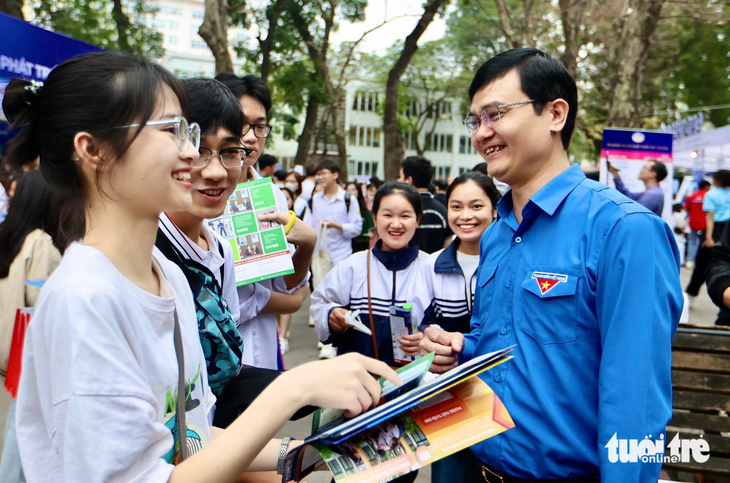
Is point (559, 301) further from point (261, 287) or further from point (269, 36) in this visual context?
point (269, 36)

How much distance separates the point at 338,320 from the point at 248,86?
4.40 feet

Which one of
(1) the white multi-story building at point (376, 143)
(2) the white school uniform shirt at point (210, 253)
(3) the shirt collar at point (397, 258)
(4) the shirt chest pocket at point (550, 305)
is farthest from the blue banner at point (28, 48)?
(1) the white multi-story building at point (376, 143)

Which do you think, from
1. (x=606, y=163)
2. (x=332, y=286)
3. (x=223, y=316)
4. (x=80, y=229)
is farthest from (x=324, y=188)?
(x=80, y=229)

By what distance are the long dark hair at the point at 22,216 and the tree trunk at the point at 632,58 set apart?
10.0 meters

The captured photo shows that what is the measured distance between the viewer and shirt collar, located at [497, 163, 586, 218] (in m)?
1.80

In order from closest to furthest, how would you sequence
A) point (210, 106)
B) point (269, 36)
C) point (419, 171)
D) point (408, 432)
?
point (408, 432) < point (210, 106) < point (419, 171) < point (269, 36)

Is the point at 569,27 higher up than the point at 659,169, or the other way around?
the point at 569,27

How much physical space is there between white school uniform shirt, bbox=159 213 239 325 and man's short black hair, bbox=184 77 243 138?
346 mm

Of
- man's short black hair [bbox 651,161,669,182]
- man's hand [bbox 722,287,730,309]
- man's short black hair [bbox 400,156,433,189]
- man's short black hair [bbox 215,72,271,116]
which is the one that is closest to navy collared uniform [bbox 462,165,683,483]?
man's short black hair [bbox 215,72,271,116]

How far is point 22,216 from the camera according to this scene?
3.05 m

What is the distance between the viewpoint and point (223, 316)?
6.08 ft

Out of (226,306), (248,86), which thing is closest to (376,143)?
(248,86)

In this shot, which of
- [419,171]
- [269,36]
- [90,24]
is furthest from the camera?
[90,24]

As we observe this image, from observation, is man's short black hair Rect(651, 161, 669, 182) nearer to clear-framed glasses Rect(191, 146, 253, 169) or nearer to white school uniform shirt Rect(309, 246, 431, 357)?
white school uniform shirt Rect(309, 246, 431, 357)
